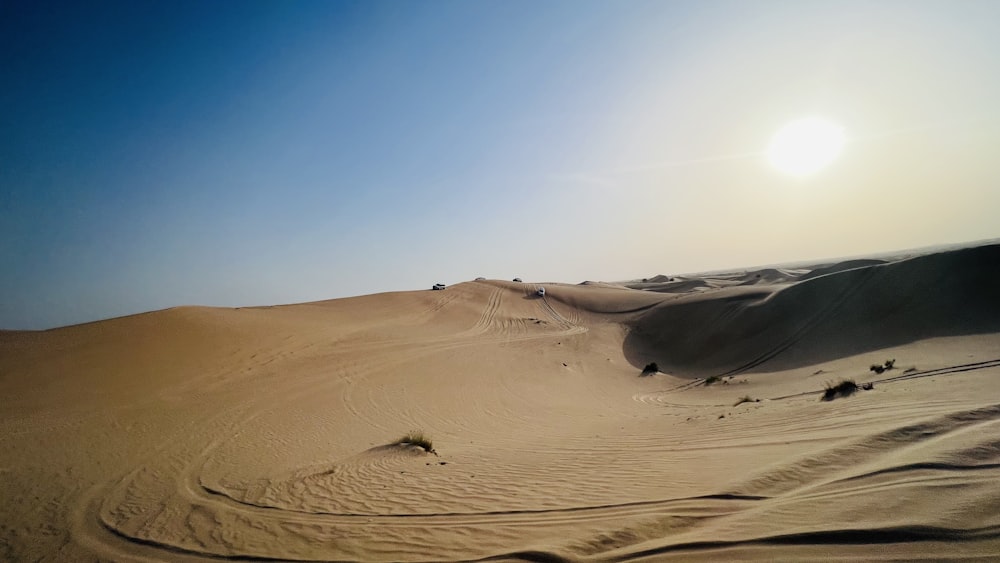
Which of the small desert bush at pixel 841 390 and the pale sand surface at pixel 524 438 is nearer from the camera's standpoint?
the pale sand surface at pixel 524 438

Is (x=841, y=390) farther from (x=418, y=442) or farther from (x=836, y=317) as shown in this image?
(x=836, y=317)

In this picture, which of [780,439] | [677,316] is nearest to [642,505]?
[780,439]

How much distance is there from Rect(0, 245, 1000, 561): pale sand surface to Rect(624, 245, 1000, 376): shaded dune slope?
0.41 ft

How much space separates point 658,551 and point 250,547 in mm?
4589

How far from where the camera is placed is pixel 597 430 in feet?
32.4

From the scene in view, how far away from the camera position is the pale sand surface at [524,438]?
12.9 ft

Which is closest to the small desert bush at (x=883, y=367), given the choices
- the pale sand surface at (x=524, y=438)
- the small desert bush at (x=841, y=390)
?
the pale sand surface at (x=524, y=438)

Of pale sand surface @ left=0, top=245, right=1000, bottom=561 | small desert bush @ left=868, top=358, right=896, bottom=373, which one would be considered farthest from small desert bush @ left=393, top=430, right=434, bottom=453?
small desert bush @ left=868, top=358, right=896, bottom=373

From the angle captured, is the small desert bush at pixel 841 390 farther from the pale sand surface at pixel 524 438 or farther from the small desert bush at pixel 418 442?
the small desert bush at pixel 418 442

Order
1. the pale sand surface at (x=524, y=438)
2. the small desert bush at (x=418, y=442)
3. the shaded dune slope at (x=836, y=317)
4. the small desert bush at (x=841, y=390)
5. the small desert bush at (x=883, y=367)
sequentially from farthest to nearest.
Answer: the shaded dune slope at (x=836, y=317) → the small desert bush at (x=883, y=367) → the small desert bush at (x=418, y=442) → the small desert bush at (x=841, y=390) → the pale sand surface at (x=524, y=438)

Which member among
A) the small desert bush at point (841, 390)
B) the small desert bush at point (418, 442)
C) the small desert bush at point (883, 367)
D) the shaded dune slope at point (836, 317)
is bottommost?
the small desert bush at point (418, 442)

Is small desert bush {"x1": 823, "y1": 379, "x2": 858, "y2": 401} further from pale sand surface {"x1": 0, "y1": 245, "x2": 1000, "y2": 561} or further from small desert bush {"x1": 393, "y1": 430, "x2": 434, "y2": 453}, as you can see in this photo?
small desert bush {"x1": 393, "y1": 430, "x2": 434, "y2": 453}

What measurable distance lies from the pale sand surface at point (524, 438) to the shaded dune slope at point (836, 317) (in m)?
0.12

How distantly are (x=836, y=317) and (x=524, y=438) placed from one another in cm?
1556
